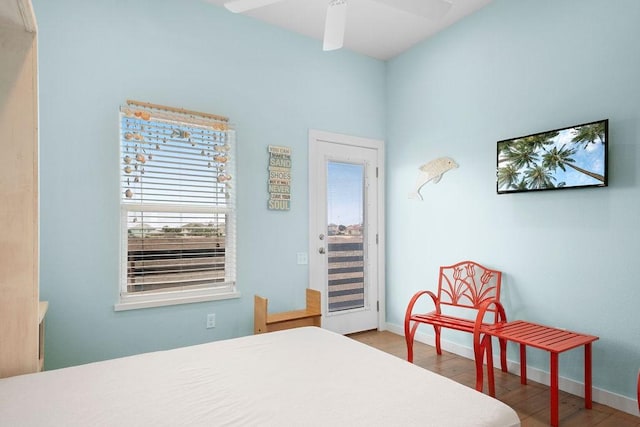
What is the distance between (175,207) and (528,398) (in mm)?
2919

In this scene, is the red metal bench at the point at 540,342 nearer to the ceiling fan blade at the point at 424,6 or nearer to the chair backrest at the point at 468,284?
the chair backrest at the point at 468,284

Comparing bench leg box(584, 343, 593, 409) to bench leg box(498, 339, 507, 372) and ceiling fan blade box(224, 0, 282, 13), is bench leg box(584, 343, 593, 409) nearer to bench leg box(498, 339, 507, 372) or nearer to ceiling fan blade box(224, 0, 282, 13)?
bench leg box(498, 339, 507, 372)

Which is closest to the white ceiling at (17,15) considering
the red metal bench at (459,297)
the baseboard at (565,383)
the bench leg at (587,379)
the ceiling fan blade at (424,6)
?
the ceiling fan blade at (424,6)

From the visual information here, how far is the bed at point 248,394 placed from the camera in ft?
3.87

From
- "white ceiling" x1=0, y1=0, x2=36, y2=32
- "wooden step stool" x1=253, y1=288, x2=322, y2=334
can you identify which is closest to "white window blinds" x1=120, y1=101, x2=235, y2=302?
"wooden step stool" x1=253, y1=288, x2=322, y2=334

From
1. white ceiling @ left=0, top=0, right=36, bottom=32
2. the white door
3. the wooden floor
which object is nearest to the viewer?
white ceiling @ left=0, top=0, right=36, bottom=32

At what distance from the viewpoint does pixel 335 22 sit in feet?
7.39

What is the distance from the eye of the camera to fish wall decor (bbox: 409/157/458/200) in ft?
11.6

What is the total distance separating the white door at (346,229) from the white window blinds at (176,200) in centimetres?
91

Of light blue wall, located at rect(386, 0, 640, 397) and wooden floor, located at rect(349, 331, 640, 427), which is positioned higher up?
light blue wall, located at rect(386, 0, 640, 397)

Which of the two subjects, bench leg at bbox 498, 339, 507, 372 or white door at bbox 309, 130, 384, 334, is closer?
bench leg at bbox 498, 339, 507, 372

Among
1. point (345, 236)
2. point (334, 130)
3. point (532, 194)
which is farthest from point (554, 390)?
point (334, 130)

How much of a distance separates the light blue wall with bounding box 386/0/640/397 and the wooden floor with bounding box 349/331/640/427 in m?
0.18

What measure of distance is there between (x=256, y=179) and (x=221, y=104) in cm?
70
